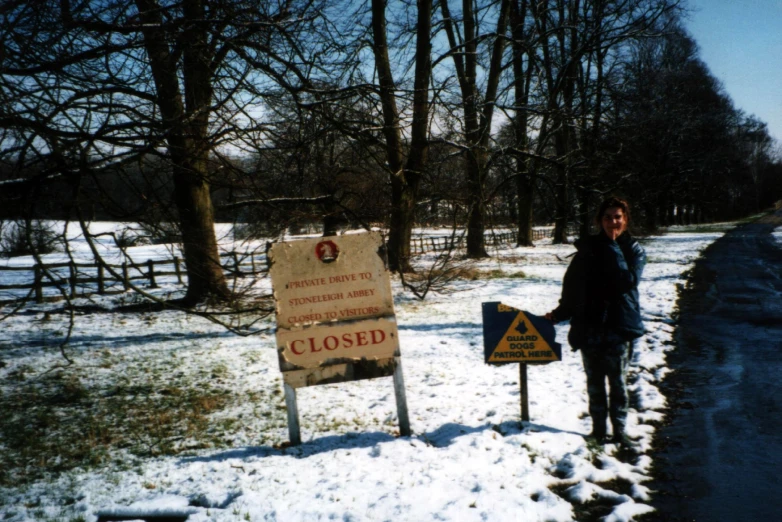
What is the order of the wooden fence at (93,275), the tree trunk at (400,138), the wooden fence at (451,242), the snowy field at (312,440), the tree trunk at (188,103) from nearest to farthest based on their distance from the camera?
the snowy field at (312,440)
the wooden fence at (93,275)
the tree trunk at (188,103)
the wooden fence at (451,242)
the tree trunk at (400,138)

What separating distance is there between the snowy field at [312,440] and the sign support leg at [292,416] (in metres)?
0.08

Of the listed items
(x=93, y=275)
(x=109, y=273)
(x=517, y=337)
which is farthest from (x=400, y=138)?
(x=93, y=275)

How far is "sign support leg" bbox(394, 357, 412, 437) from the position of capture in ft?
15.4

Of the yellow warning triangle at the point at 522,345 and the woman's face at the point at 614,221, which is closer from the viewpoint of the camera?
the woman's face at the point at 614,221

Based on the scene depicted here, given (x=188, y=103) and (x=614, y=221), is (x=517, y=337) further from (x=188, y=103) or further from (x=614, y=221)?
(x=188, y=103)

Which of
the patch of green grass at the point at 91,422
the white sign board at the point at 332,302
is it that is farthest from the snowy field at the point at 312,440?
the white sign board at the point at 332,302

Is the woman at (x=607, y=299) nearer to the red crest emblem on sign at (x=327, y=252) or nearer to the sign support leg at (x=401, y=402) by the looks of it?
the sign support leg at (x=401, y=402)

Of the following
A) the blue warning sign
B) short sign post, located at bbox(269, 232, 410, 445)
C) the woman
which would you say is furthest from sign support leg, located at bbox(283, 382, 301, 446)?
the woman

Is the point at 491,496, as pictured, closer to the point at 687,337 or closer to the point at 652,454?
the point at 652,454

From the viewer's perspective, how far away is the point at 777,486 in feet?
12.0

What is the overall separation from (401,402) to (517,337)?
1154 mm

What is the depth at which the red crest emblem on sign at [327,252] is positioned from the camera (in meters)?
4.59

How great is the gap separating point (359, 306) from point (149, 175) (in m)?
3.04

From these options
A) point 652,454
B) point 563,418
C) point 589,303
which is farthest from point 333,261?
point 652,454
